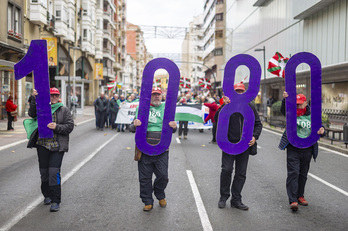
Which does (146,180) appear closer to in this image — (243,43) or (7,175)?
(7,175)

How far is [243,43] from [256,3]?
32.8 feet

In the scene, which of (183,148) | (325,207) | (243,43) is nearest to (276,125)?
(183,148)

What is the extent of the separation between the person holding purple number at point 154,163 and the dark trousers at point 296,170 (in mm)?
2028

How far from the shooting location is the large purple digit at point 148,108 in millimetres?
5832

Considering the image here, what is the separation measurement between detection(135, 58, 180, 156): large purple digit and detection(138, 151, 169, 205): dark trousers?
145 mm

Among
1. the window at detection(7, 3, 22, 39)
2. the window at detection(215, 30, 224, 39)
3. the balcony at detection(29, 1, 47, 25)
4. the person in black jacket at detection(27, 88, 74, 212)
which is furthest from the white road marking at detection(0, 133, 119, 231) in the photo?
the window at detection(215, 30, 224, 39)

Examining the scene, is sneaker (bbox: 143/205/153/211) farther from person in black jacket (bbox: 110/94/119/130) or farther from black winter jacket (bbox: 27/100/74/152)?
person in black jacket (bbox: 110/94/119/130)

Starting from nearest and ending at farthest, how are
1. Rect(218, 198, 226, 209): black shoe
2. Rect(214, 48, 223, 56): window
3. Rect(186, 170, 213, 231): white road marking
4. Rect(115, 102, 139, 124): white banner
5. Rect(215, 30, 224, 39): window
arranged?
1. Rect(186, 170, 213, 231): white road marking
2. Rect(218, 198, 226, 209): black shoe
3. Rect(115, 102, 139, 124): white banner
4. Rect(215, 30, 224, 39): window
5. Rect(214, 48, 223, 56): window

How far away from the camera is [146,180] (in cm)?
579

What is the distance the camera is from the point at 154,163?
5.92m

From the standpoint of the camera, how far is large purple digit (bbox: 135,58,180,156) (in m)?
5.83

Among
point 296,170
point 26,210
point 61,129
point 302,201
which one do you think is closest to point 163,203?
point 61,129

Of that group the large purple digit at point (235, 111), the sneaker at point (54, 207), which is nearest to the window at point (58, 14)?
the large purple digit at point (235, 111)

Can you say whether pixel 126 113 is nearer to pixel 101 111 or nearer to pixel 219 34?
pixel 101 111
